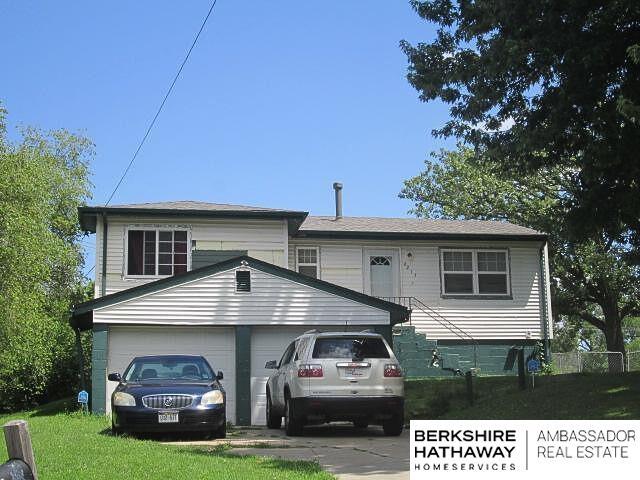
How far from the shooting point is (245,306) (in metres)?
21.2

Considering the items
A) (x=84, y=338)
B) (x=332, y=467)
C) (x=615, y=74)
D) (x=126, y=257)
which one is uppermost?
(x=615, y=74)

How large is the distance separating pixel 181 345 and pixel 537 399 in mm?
8590

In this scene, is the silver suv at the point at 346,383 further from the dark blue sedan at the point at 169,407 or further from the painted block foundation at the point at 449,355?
the painted block foundation at the point at 449,355

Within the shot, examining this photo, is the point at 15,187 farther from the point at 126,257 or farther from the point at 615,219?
the point at 615,219

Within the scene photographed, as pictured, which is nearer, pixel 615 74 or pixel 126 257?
pixel 615 74

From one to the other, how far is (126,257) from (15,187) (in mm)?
4064

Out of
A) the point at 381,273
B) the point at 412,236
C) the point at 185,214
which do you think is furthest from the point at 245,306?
the point at 412,236

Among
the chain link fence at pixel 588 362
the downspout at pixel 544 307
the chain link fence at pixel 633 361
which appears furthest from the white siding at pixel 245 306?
the chain link fence at pixel 633 361

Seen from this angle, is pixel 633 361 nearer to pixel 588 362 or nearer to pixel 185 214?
pixel 588 362

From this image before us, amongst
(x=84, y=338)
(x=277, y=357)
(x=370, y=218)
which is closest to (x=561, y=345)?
(x=370, y=218)

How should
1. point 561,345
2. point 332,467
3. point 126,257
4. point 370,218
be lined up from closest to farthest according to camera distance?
point 332,467 < point 126,257 < point 370,218 < point 561,345

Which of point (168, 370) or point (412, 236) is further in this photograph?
point (412, 236)

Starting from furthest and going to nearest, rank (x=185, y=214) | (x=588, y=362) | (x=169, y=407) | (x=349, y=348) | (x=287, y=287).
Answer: (x=588, y=362) < (x=185, y=214) < (x=287, y=287) < (x=349, y=348) < (x=169, y=407)

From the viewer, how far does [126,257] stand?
977 inches
